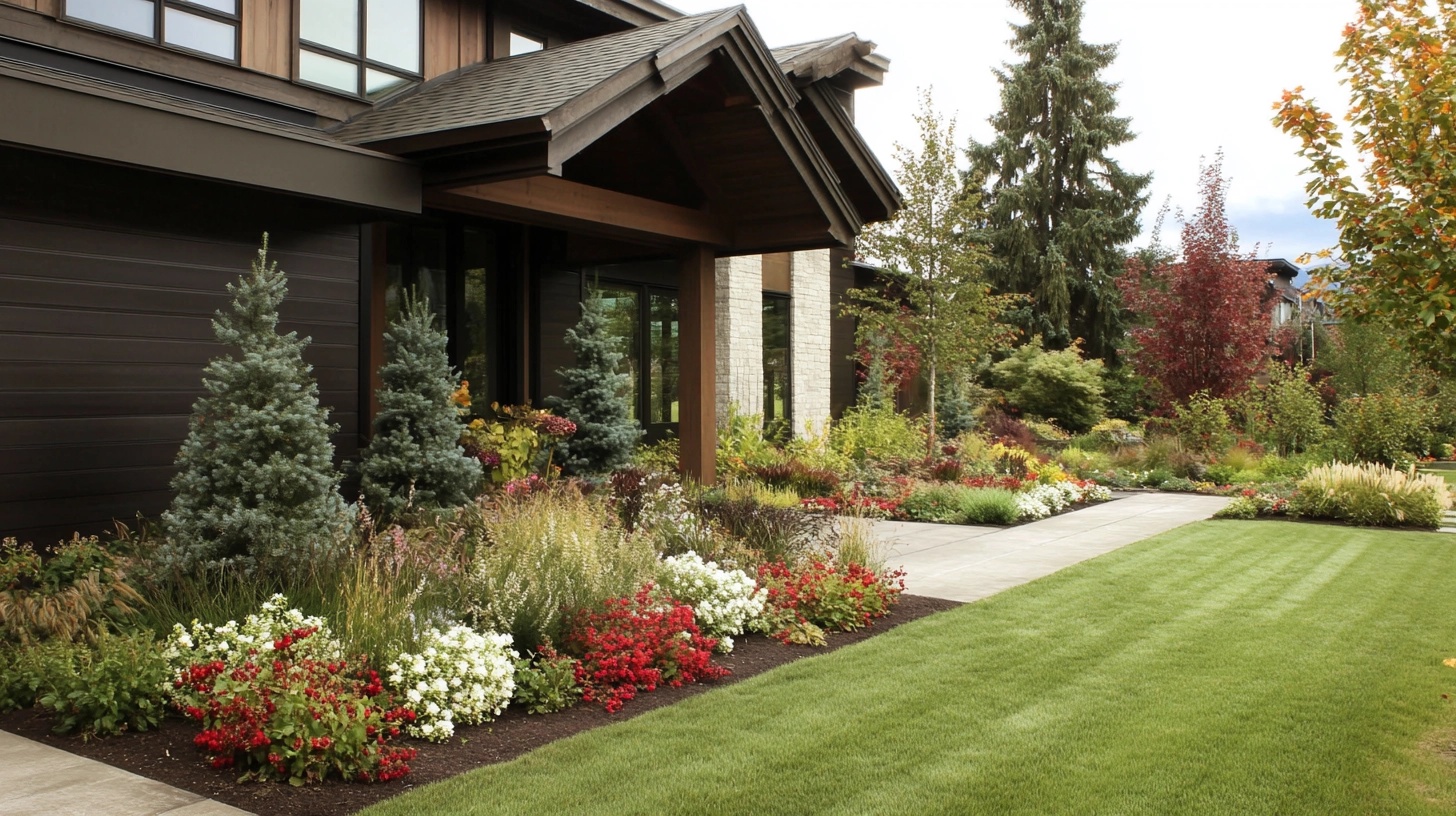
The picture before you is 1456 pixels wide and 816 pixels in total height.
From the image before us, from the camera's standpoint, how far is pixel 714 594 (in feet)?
22.1

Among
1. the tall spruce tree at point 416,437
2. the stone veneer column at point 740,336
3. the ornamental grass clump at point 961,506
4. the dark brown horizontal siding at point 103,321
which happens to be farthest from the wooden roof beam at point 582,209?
the stone veneer column at point 740,336

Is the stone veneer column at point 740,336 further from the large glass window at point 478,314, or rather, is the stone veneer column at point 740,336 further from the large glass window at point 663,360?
the large glass window at point 478,314

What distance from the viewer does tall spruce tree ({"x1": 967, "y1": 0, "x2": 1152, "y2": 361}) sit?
3412cm

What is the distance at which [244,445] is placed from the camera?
624cm

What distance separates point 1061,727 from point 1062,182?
32843mm

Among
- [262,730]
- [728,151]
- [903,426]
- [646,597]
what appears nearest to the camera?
[262,730]

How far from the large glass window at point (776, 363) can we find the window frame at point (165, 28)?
441 inches

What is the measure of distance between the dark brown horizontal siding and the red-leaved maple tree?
16.9m

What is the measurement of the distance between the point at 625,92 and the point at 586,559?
407 centimetres

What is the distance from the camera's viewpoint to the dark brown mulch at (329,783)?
4.08m

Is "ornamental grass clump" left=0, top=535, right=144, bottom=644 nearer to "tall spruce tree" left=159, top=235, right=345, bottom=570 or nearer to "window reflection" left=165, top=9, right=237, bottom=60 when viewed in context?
"tall spruce tree" left=159, top=235, right=345, bottom=570

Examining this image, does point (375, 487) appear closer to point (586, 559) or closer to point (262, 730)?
point (586, 559)

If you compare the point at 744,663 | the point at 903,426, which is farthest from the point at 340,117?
the point at 903,426

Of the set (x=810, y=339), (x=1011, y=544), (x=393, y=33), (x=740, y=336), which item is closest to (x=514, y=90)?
(x=393, y=33)
